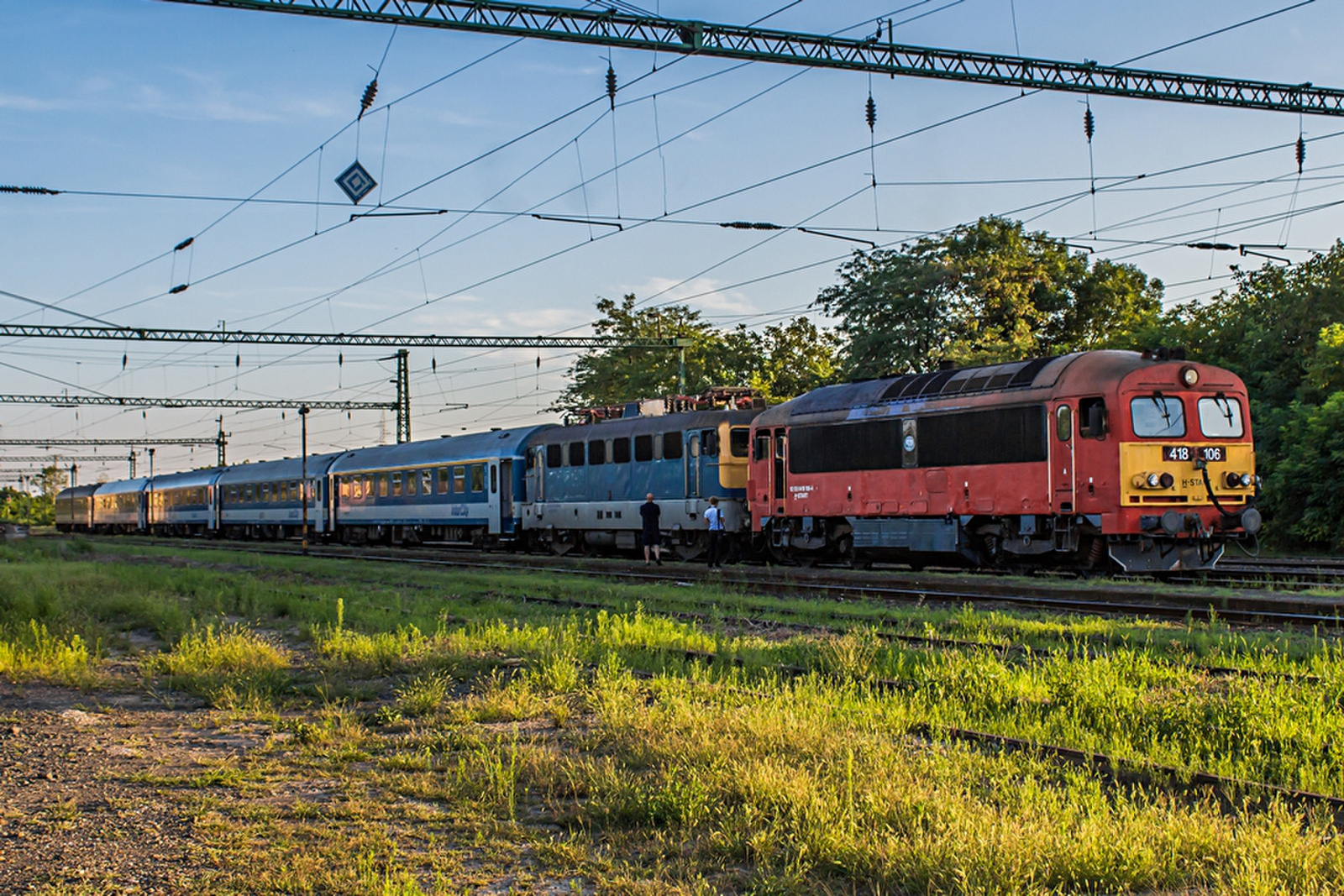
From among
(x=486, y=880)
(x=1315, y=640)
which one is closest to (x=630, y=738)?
(x=486, y=880)

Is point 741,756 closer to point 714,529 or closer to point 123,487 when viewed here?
point 714,529

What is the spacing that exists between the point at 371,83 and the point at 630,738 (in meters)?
14.0

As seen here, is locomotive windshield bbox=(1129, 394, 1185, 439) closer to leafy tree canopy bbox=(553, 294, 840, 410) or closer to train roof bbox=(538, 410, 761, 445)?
train roof bbox=(538, 410, 761, 445)

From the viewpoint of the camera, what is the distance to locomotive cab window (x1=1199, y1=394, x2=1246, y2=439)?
19.2 metres

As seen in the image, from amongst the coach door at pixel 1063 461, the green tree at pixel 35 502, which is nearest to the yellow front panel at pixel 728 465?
the coach door at pixel 1063 461

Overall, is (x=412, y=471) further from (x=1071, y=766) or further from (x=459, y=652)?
(x=1071, y=766)

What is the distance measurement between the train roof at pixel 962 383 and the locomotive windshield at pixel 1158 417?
563 mm

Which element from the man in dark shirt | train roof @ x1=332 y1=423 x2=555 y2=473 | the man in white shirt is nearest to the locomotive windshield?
the man in white shirt

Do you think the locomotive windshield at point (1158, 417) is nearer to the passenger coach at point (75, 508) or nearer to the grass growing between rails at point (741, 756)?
the grass growing between rails at point (741, 756)

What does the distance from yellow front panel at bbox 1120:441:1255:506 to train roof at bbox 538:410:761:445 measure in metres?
10.5

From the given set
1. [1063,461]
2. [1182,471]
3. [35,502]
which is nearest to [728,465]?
[1063,461]

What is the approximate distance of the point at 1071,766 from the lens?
734 centimetres

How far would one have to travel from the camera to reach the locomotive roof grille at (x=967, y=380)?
20.2 m

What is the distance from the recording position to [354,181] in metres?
22.3
